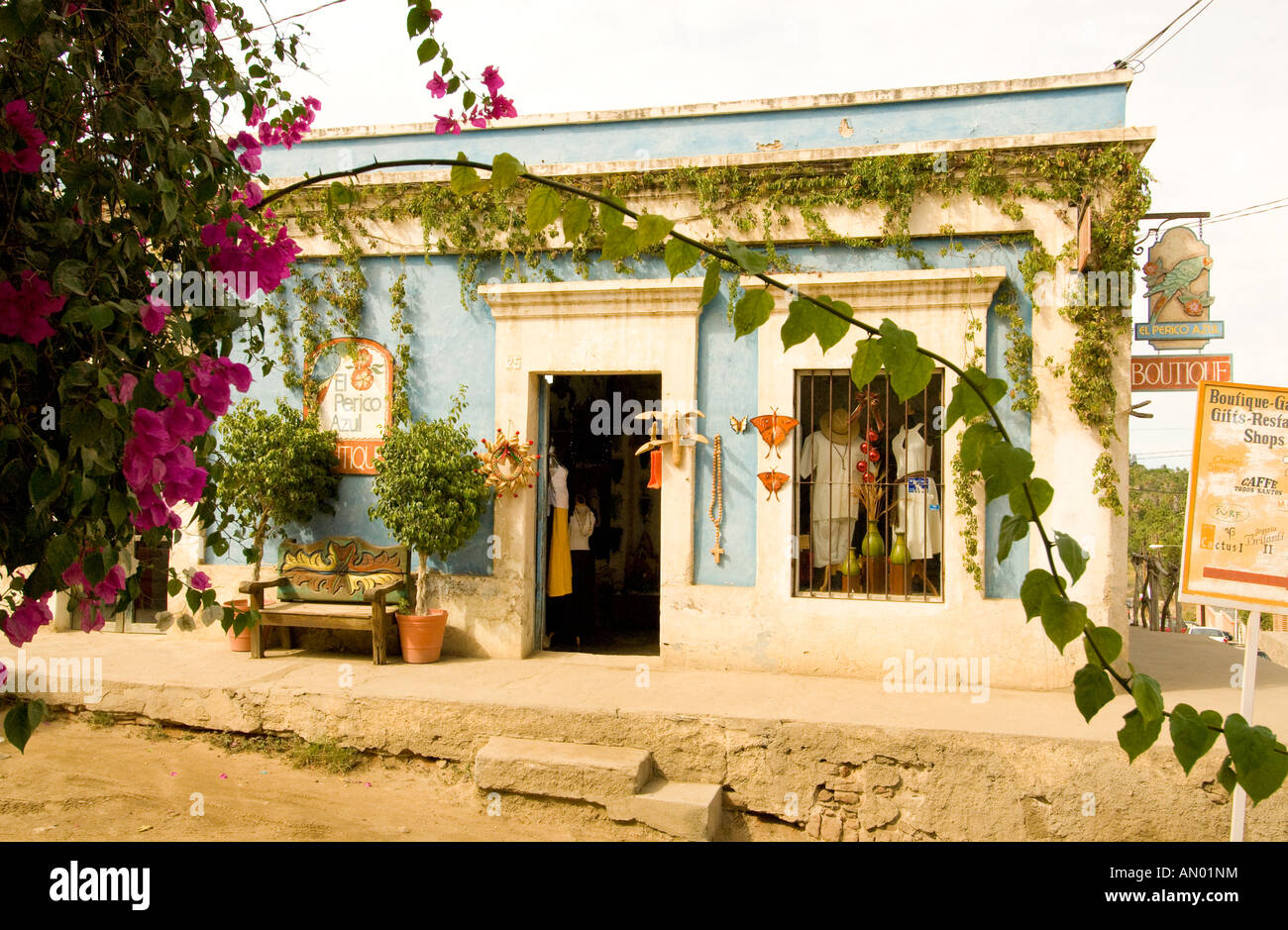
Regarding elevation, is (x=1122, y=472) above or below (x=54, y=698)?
above

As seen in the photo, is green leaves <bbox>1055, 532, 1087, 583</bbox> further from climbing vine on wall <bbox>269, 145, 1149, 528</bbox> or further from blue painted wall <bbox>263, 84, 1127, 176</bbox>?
blue painted wall <bbox>263, 84, 1127, 176</bbox>

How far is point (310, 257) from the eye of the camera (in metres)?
7.92

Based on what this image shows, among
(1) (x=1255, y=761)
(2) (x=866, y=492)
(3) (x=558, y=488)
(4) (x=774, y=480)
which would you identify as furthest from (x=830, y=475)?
(1) (x=1255, y=761)

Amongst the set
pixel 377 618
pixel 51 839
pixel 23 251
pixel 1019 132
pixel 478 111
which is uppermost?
pixel 1019 132

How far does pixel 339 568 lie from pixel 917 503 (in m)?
5.01

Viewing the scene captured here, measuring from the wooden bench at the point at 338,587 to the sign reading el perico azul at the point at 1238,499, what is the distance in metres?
5.77

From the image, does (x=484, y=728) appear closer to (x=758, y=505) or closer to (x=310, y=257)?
(x=758, y=505)

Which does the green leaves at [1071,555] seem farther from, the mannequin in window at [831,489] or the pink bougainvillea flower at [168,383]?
the mannequin in window at [831,489]

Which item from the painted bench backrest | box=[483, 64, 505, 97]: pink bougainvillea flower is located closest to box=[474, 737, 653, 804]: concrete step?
the painted bench backrest

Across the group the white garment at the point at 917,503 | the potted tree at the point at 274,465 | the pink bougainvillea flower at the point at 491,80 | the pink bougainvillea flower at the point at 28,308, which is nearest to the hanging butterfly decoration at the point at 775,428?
the white garment at the point at 917,503

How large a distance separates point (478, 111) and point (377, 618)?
17.3ft

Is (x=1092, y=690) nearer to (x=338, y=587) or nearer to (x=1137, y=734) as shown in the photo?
(x=1137, y=734)

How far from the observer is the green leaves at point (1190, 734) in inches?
49.5
